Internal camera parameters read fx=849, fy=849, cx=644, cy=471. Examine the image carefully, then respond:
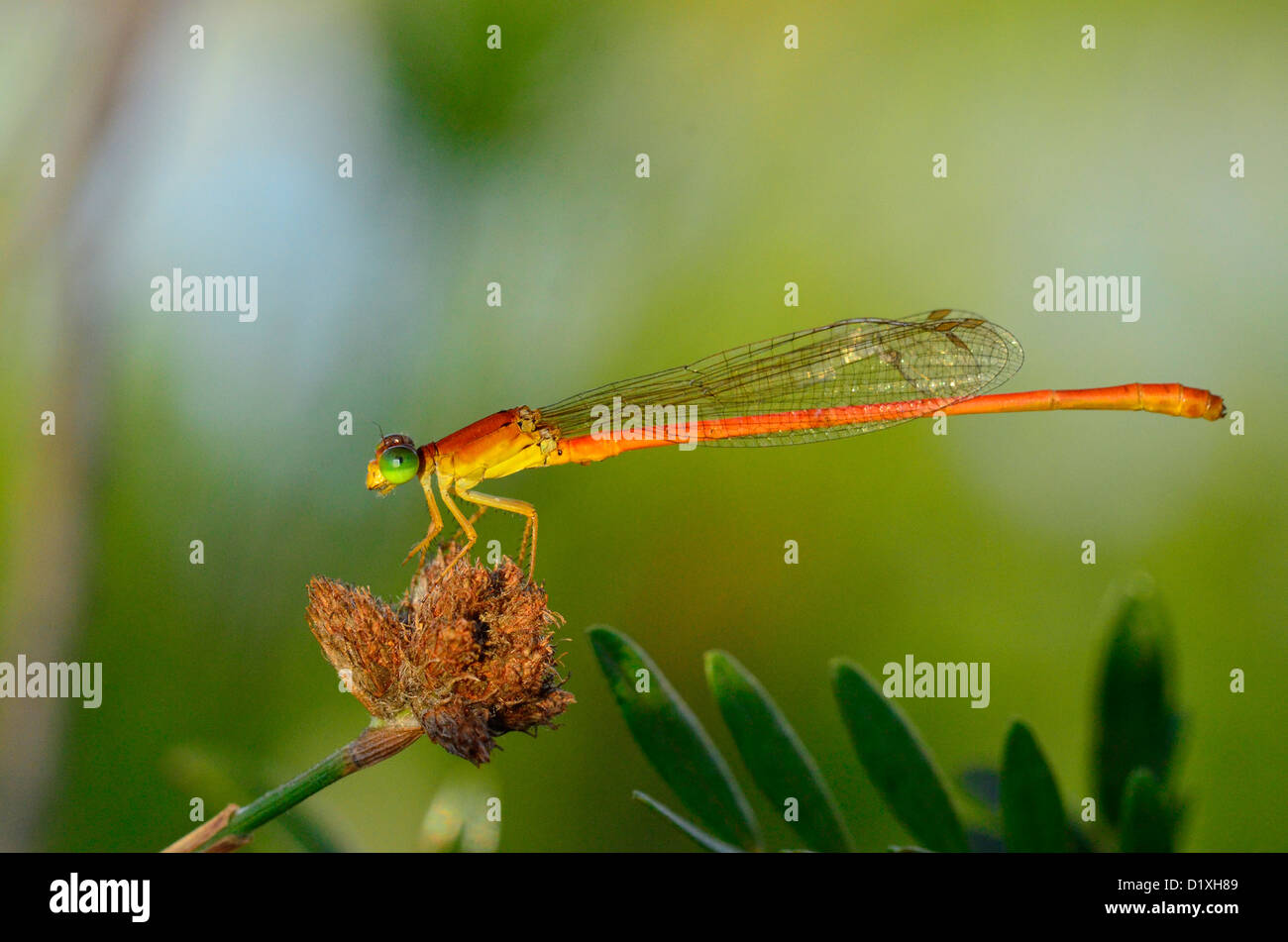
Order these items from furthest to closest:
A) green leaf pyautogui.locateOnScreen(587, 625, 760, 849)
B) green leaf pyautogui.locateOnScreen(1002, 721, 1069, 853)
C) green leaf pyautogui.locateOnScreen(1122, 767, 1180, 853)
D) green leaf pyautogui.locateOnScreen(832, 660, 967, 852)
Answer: green leaf pyautogui.locateOnScreen(587, 625, 760, 849), green leaf pyautogui.locateOnScreen(832, 660, 967, 852), green leaf pyautogui.locateOnScreen(1002, 721, 1069, 853), green leaf pyautogui.locateOnScreen(1122, 767, 1180, 853)

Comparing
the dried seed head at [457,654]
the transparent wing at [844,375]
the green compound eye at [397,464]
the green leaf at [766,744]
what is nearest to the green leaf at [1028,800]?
the green leaf at [766,744]

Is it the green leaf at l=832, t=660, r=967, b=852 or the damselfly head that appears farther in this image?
the damselfly head

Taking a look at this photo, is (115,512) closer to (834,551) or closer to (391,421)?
(391,421)

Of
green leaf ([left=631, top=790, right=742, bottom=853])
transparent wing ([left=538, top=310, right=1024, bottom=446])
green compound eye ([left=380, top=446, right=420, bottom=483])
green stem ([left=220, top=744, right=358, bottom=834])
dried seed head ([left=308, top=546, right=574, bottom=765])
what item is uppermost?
transparent wing ([left=538, top=310, right=1024, bottom=446])

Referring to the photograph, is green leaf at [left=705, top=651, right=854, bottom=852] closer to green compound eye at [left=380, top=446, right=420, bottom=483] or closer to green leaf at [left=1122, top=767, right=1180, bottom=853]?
green leaf at [left=1122, top=767, right=1180, bottom=853]

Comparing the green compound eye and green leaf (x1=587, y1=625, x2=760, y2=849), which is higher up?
the green compound eye

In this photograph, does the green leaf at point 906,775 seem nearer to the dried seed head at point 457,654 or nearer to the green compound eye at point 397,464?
the dried seed head at point 457,654

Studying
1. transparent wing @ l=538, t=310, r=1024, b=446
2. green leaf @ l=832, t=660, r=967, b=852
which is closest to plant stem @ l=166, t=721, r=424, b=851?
green leaf @ l=832, t=660, r=967, b=852
